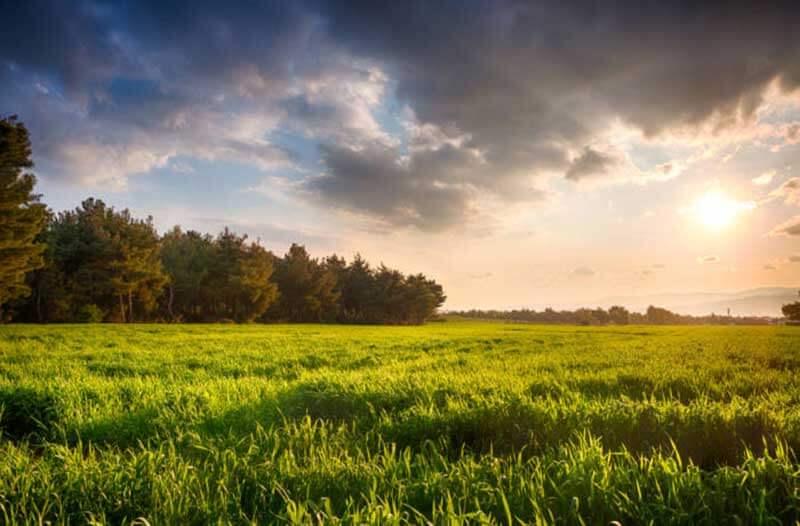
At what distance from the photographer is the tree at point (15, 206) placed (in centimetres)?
3341

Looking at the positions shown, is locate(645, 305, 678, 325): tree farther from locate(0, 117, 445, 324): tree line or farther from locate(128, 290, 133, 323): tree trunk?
locate(128, 290, 133, 323): tree trunk

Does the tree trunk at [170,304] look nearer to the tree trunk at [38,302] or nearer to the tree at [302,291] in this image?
the tree trunk at [38,302]

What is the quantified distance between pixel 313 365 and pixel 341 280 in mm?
84100

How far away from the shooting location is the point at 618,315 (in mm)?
147000

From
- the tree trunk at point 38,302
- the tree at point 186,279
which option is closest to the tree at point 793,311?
the tree at point 186,279

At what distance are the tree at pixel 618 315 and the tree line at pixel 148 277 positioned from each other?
298 feet

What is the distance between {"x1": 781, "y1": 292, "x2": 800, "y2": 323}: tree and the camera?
3595 inches

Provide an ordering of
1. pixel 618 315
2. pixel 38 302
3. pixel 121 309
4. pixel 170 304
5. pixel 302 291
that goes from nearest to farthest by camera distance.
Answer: pixel 38 302 < pixel 121 309 < pixel 170 304 < pixel 302 291 < pixel 618 315

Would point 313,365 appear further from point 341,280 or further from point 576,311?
point 576,311

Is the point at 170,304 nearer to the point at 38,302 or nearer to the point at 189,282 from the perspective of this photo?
the point at 189,282

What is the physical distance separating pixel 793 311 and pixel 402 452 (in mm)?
133151

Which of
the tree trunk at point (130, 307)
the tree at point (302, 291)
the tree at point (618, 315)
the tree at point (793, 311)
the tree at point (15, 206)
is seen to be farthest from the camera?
the tree at point (618, 315)

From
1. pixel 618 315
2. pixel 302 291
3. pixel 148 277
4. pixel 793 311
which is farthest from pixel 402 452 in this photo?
pixel 618 315

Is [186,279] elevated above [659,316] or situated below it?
above
